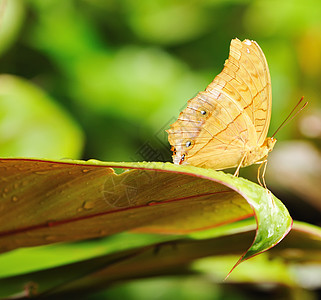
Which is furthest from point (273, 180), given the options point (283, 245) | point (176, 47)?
point (283, 245)

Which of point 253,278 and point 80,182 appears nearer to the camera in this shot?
point 80,182

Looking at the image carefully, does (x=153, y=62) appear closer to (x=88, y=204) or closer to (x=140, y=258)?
(x=140, y=258)

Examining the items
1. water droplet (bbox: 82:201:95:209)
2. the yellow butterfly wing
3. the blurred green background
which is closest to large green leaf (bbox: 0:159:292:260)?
water droplet (bbox: 82:201:95:209)

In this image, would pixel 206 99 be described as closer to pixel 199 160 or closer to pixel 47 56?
pixel 199 160

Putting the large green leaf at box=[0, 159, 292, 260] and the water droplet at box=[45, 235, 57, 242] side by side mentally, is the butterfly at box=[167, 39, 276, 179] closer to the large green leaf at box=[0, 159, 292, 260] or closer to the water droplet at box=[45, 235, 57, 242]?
the large green leaf at box=[0, 159, 292, 260]

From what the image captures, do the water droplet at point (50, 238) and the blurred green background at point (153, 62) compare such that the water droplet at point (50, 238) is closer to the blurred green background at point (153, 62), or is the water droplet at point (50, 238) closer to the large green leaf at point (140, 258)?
the large green leaf at point (140, 258)

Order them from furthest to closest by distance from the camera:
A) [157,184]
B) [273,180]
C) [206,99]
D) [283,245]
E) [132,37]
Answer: [132,37] → [273,180] → [206,99] → [283,245] → [157,184]

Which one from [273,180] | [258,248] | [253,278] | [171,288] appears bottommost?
[171,288]
